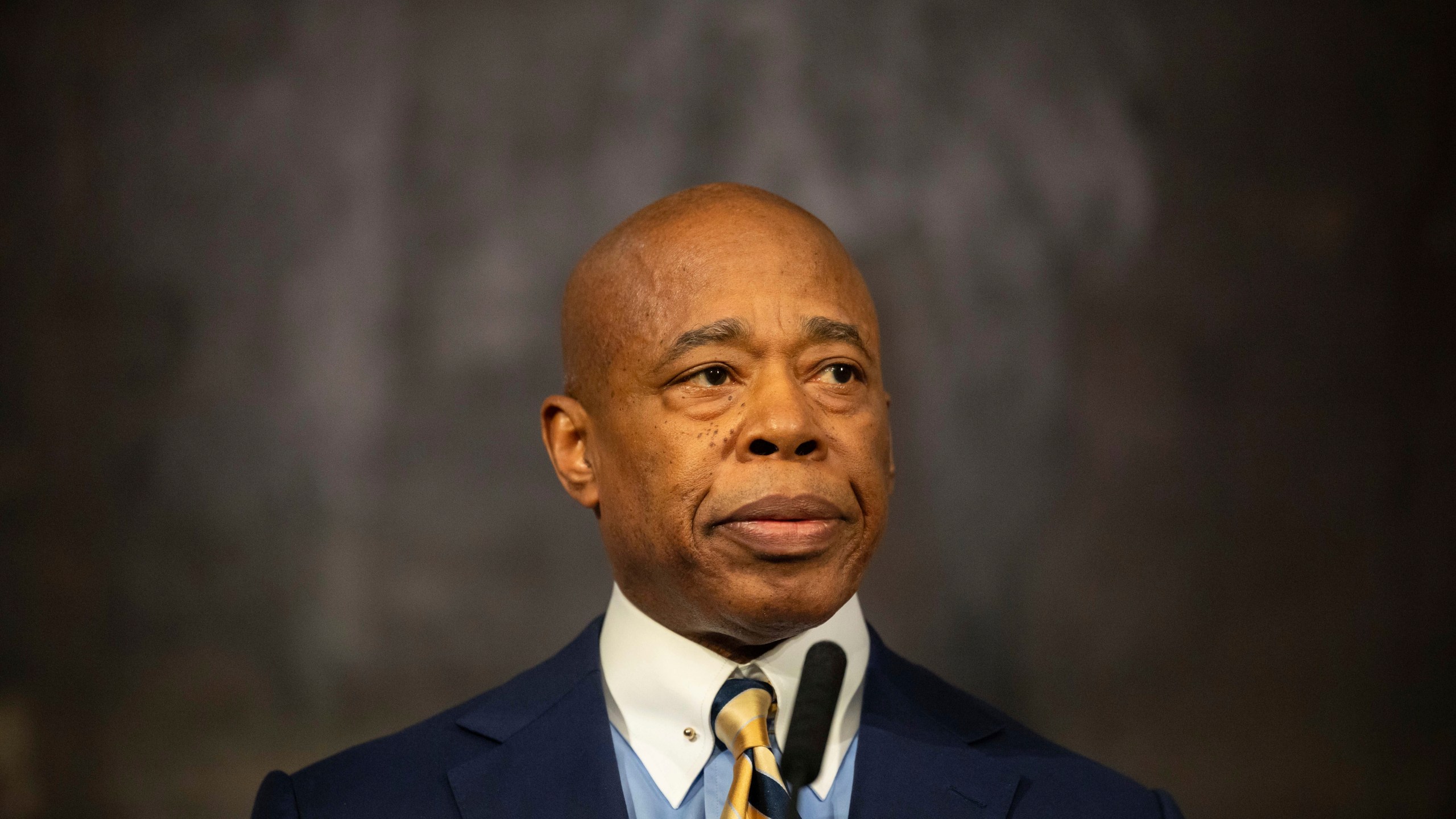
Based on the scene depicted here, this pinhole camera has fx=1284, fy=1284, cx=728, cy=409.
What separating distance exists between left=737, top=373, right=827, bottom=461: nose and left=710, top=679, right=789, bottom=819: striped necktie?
1.14 feet

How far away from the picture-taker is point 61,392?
2.68 m

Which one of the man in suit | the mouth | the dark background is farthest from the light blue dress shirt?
the dark background

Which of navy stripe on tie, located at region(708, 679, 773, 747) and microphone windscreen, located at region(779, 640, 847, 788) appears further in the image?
navy stripe on tie, located at region(708, 679, 773, 747)

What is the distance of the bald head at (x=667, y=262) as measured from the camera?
6.28 feet

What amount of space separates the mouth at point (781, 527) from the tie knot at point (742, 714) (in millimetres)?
226

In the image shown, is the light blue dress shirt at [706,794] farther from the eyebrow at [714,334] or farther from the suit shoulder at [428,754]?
the eyebrow at [714,334]

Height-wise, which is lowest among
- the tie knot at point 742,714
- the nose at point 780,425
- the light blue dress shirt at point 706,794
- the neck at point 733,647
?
the light blue dress shirt at point 706,794

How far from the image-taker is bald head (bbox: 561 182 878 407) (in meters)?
1.91

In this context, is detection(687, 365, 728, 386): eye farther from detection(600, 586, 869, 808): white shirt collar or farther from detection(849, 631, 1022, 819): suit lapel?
detection(849, 631, 1022, 819): suit lapel

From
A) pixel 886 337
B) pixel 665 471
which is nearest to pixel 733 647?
pixel 665 471

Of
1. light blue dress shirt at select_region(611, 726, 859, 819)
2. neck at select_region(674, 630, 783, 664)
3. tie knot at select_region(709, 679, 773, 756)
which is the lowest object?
light blue dress shirt at select_region(611, 726, 859, 819)

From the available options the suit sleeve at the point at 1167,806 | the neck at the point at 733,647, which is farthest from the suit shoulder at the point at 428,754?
the suit sleeve at the point at 1167,806

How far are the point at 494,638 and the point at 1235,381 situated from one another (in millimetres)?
1751

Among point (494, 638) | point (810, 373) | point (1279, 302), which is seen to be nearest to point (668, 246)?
point (810, 373)
